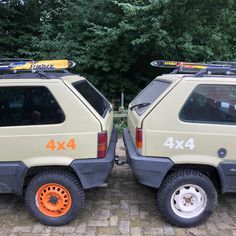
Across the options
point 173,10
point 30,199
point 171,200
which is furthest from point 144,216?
point 173,10

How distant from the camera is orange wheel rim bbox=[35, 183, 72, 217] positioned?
3732 mm

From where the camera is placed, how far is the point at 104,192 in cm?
466

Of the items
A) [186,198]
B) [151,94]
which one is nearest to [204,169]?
[186,198]

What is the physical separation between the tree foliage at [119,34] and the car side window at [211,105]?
435 cm

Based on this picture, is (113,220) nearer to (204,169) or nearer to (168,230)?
(168,230)

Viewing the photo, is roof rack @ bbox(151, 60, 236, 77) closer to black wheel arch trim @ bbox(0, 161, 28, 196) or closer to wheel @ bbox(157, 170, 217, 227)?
wheel @ bbox(157, 170, 217, 227)

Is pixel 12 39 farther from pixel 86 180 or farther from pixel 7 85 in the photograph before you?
pixel 86 180

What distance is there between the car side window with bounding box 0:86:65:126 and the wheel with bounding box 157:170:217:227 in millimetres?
1376

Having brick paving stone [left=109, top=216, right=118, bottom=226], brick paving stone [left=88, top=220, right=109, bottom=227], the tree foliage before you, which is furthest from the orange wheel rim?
the tree foliage

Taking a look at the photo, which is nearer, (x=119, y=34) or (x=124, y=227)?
(x=124, y=227)

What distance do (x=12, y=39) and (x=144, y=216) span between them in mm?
7767

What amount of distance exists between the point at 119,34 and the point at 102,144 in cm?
539

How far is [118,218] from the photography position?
12.9 ft

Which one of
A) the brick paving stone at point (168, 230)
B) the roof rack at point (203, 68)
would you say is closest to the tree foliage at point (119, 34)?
the roof rack at point (203, 68)
